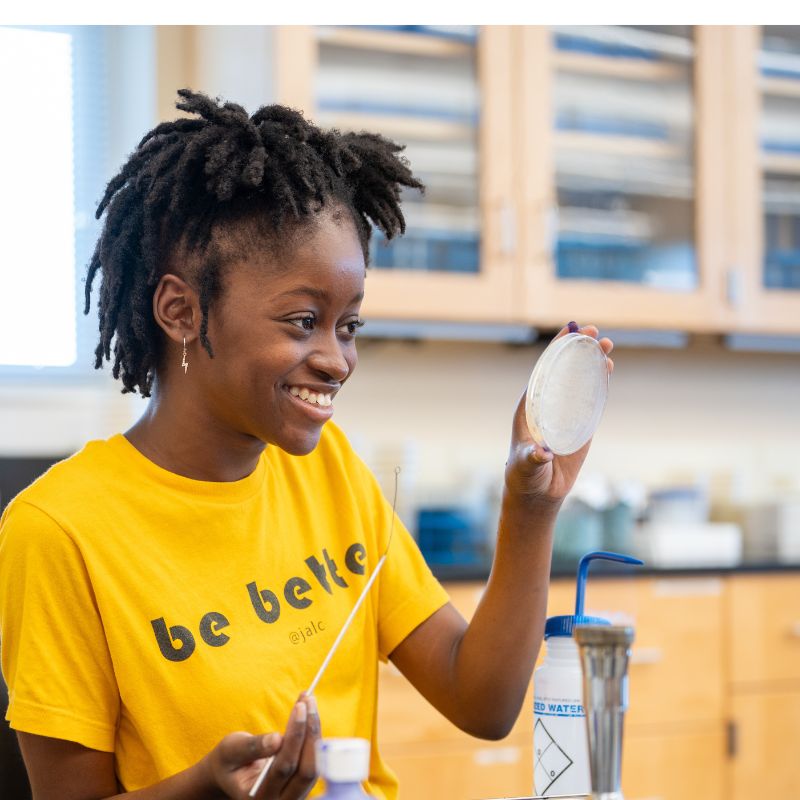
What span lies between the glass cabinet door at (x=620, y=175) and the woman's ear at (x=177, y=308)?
158 cm

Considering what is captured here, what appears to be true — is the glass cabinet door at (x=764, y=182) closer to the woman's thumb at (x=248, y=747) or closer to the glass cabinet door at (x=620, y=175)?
the glass cabinet door at (x=620, y=175)

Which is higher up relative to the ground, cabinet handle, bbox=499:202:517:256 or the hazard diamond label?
cabinet handle, bbox=499:202:517:256

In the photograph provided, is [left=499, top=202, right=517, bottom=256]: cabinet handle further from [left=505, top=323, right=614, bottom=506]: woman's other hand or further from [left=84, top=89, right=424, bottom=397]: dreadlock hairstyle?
[left=505, top=323, right=614, bottom=506]: woman's other hand

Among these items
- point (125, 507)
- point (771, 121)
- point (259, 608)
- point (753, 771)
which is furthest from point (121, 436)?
point (771, 121)

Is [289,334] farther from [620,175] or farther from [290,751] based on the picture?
[620,175]

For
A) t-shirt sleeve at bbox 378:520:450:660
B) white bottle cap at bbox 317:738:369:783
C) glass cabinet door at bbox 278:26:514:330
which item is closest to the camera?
white bottle cap at bbox 317:738:369:783

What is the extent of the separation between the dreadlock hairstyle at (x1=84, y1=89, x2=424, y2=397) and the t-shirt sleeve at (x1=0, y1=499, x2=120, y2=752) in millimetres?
218

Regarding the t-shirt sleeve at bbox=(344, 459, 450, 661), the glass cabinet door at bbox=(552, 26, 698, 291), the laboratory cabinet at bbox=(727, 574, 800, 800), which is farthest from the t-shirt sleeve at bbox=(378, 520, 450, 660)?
the glass cabinet door at bbox=(552, 26, 698, 291)

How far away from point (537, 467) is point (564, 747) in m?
0.22

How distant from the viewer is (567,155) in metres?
2.59

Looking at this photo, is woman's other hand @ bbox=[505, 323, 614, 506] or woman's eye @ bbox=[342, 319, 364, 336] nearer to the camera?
woman's other hand @ bbox=[505, 323, 614, 506]

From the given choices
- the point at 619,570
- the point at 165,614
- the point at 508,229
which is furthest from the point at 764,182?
the point at 165,614

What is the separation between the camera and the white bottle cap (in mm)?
567

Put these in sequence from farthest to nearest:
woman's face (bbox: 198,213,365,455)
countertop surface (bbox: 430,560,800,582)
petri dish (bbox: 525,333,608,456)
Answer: countertop surface (bbox: 430,560,800,582) < woman's face (bbox: 198,213,365,455) < petri dish (bbox: 525,333,608,456)
